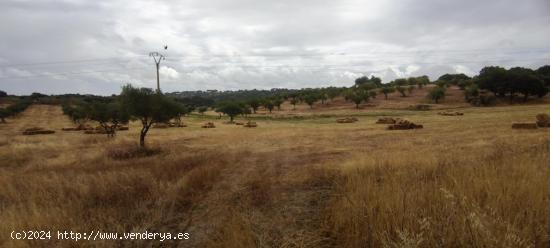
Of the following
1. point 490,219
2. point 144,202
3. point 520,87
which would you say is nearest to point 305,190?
point 144,202

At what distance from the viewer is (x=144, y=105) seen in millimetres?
33844

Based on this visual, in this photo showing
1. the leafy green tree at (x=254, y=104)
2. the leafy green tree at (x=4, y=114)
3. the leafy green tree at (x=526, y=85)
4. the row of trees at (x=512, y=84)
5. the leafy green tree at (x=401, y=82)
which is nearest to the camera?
the leafy green tree at (x=4, y=114)

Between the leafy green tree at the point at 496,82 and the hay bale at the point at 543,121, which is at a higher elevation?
the leafy green tree at the point at 496,82

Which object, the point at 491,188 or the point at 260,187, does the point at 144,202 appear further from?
the point at 491,188

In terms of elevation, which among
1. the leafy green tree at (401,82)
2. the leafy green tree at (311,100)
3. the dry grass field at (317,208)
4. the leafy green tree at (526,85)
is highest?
the leafy green tree at (401,82)

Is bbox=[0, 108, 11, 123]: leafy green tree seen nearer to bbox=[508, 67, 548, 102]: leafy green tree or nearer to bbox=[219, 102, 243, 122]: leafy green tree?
bbox=[219, 102, 243, 122]: leafy green tree

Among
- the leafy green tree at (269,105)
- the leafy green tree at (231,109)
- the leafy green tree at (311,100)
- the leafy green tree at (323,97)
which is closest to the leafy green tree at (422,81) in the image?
the leafy green tree at (323,97)

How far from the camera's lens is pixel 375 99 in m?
119

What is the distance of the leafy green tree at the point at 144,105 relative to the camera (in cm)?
3369

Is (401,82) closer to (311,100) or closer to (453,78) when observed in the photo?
(453,78)

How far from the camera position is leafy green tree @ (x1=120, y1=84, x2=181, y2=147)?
111 feet

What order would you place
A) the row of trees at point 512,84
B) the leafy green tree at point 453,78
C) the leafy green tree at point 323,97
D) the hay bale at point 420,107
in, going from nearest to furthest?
the row of trees at point 512,84 < the hay bale at point 420,107 < the leafy green tree at point 323,97 < the leafy green tree at point 453,78

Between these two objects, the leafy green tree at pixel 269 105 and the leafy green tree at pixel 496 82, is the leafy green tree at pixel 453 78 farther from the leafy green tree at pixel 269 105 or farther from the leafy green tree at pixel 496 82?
the leafy green tree at pixel 269 105

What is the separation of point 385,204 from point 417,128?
39577mm
